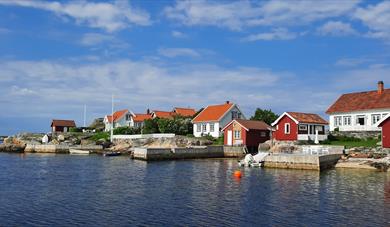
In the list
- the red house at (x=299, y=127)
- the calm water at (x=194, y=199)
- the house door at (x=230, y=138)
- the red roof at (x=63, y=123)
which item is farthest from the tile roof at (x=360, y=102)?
the red roof at (x=63, y=123)

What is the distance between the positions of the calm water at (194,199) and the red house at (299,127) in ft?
53.1

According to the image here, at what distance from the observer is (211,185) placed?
31375mm

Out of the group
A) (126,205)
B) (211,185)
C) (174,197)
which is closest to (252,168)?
(211,185)

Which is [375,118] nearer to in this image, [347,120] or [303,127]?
[347,120]

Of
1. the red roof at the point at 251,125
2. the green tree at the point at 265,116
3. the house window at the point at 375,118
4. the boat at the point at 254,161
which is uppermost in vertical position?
the green tree at the point at 265,116

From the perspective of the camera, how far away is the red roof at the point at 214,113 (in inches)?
2863

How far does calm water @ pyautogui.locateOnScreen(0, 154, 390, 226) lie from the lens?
20.1 m

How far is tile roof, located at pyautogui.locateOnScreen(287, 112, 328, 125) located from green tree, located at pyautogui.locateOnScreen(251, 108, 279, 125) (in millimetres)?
15551

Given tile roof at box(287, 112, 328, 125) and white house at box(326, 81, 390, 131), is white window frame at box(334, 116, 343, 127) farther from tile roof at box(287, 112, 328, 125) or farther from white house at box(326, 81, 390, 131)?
tile roof at box(287, 112, 328, 125)

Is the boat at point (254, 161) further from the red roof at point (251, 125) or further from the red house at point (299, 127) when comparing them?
the red roof at point (251, 125)

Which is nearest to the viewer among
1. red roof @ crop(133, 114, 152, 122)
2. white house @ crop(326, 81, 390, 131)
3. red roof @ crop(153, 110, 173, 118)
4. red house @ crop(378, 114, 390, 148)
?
red house @ crop(378, 114, 390, 148)

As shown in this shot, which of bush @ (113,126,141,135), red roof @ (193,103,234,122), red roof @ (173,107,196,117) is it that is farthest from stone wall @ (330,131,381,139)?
red roof @ (173,107,196,117)

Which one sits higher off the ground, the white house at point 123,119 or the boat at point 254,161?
the white house at point 123,119

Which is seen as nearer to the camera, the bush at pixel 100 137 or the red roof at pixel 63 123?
the bush at pixel 100 137
